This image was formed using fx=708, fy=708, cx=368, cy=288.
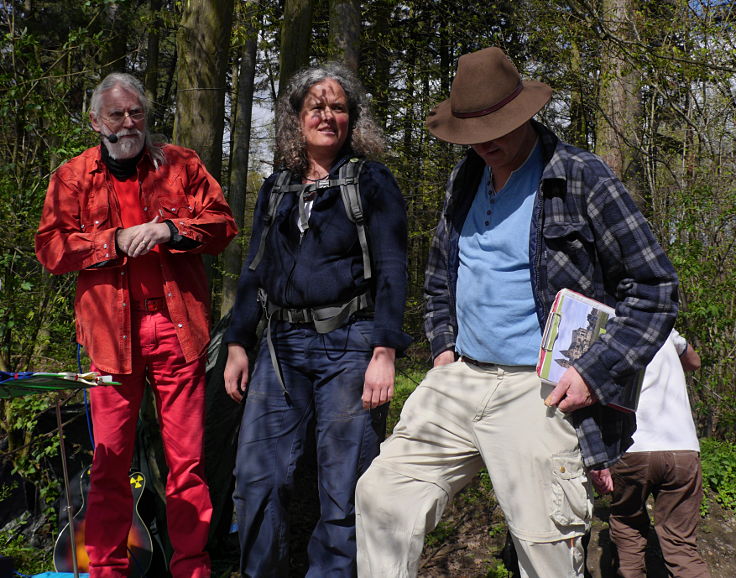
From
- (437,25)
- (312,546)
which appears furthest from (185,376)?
(437,25)

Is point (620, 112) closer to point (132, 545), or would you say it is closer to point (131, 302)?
point (131, 302)

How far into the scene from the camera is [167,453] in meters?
3.07

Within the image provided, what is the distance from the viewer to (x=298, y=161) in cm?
299

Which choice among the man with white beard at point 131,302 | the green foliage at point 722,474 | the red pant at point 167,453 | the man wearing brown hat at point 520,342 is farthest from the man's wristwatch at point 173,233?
the green foliage at point 722,474

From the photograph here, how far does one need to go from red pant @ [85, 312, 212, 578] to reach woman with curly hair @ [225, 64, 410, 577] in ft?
0.93

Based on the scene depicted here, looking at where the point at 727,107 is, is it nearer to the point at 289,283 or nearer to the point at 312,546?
the point at 289,283

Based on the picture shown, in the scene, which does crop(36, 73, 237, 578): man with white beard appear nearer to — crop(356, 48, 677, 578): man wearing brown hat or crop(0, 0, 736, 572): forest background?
crop(0, 0, 736, 572): forest background

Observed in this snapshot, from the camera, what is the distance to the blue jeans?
8.66 ft

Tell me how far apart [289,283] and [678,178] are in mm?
4482

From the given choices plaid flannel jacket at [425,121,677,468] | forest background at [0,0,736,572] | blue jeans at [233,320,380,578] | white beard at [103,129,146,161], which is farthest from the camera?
forest background at [0,0,736,572]

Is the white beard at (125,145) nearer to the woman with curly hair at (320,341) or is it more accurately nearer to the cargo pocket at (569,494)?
the woman with curly hair at (320,341)

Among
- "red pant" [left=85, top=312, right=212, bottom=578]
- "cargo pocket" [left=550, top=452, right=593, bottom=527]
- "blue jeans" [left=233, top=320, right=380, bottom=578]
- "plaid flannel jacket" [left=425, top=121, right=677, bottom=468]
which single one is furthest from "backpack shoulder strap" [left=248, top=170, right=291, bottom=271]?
"cargo pocket" [left=550, top=452, right=593, bottom=527]

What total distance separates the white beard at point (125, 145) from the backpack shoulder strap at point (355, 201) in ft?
3.16

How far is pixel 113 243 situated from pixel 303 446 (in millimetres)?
1157
